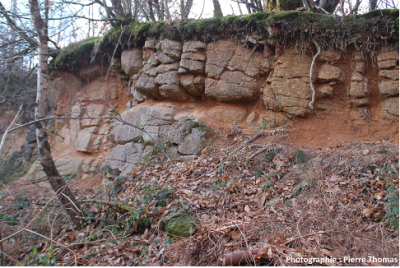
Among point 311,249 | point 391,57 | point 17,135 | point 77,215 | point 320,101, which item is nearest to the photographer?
point 311,249

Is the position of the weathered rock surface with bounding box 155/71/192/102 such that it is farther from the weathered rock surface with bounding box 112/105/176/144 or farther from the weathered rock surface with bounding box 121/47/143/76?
the weathered rock surface with bounding box 121/47/143/76

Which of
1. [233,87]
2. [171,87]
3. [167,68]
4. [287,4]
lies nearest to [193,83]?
[171,87]

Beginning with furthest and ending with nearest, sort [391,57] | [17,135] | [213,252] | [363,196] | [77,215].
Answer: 1. [17,135]
2. [391,57]
3. [77,215]
4. [363,196]
5. [213,252]

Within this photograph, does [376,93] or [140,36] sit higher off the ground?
[140,36]

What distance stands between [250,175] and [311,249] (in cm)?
225

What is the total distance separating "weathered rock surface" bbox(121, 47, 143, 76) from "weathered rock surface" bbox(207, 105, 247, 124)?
10.9 feet

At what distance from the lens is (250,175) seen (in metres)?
5.09

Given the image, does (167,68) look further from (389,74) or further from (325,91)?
(389,74)

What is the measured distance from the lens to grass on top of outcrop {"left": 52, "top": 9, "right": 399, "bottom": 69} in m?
5.64

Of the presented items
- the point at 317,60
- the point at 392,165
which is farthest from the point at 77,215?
the point at 317,60

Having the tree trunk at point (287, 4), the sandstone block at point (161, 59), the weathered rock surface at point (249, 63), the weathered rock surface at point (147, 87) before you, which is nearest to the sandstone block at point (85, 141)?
the weathered rock surface at point (147, 87)

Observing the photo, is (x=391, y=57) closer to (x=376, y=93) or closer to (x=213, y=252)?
(x=376, y=93)

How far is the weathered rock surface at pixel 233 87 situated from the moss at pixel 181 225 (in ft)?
13.0

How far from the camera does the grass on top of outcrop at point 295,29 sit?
222 inches
